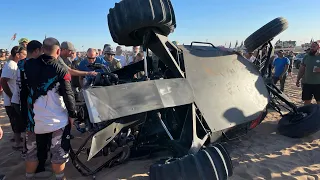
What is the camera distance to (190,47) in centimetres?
421

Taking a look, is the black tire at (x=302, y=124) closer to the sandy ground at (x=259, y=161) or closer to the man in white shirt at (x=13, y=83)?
the sandy ground at (x=259, y=161)

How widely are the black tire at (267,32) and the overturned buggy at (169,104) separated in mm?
517

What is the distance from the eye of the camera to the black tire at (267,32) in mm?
4816

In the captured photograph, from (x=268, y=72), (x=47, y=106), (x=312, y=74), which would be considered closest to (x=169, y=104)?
(x=47, y=106)

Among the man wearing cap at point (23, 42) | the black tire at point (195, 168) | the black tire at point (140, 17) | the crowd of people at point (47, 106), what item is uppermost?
the black tire at point (140, 17)

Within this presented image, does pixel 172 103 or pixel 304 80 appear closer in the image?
pixel 172 103

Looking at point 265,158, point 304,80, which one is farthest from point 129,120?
point 304,80

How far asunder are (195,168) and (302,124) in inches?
124

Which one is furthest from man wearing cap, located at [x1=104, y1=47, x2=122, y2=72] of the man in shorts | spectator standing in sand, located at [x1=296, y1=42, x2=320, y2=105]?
spectator standing in sand, located at [x1=296, y1=42, x2=320, y2=105]

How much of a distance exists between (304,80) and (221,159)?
464 cm

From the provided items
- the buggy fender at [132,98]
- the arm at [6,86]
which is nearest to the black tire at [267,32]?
the buggy fender at [132,98]

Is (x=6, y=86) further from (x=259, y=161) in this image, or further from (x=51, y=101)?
(x=259, y=161)

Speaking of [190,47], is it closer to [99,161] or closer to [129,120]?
[129,120]

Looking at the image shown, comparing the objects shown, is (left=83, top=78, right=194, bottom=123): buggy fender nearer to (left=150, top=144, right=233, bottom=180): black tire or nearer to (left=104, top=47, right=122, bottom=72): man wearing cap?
(left=150, top=144, right=233, bottom=180): black tire
